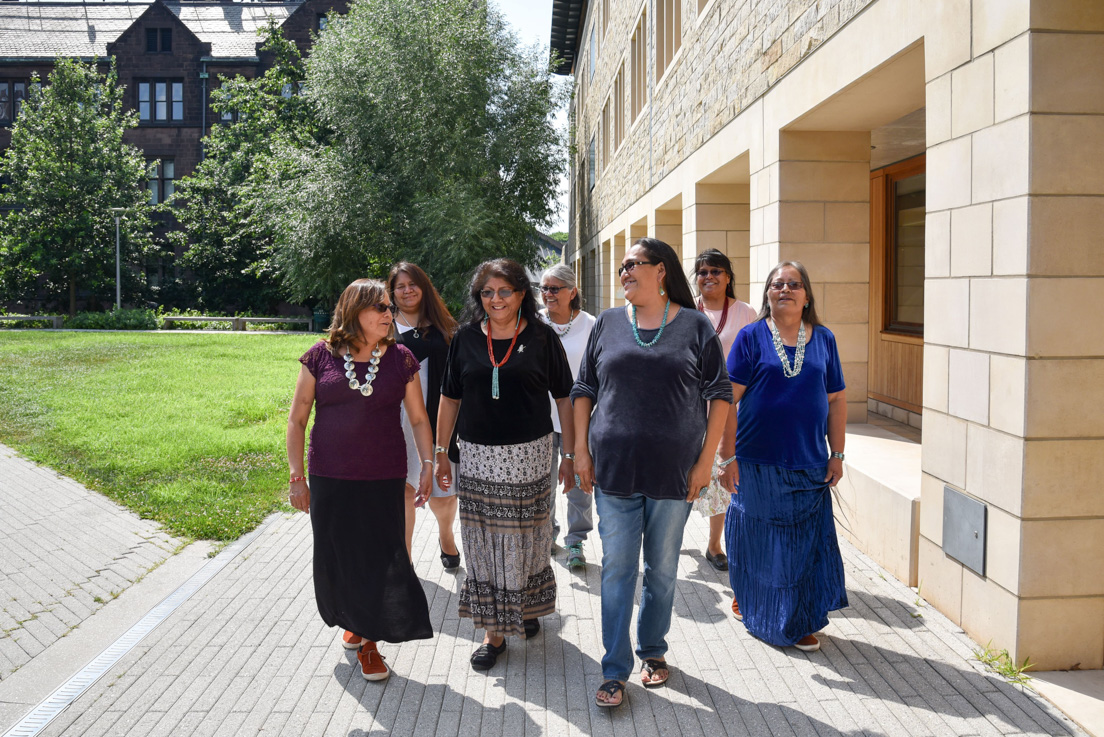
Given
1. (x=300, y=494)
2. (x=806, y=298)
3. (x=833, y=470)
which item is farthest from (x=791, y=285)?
(x=300, y=494)

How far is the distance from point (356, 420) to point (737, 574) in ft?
6.83

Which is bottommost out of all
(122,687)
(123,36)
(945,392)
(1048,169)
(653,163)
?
(122,687)

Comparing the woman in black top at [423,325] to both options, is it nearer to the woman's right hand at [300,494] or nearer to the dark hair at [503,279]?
the dark hair at [503,279]

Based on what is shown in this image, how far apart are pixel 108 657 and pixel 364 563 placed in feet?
4.54

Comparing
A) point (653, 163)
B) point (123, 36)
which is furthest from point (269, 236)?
point (653, 163)

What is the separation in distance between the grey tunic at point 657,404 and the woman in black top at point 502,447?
475 millimetres

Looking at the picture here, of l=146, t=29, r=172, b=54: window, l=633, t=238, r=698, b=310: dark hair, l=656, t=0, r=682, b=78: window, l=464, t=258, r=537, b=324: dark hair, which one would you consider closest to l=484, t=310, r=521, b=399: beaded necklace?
l=464, t=258, r=537, b=324: dark hair

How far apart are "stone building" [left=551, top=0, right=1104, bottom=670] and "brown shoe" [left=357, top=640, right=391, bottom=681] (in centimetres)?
283

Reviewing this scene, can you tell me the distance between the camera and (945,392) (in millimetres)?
4766

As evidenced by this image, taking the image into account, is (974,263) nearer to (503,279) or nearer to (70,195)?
(503,279)

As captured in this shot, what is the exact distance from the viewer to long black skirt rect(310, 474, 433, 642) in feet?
14.0

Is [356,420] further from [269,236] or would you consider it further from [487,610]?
[269,236]

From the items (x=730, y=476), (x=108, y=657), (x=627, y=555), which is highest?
(x=730, y=476)

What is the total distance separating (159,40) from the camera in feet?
158
